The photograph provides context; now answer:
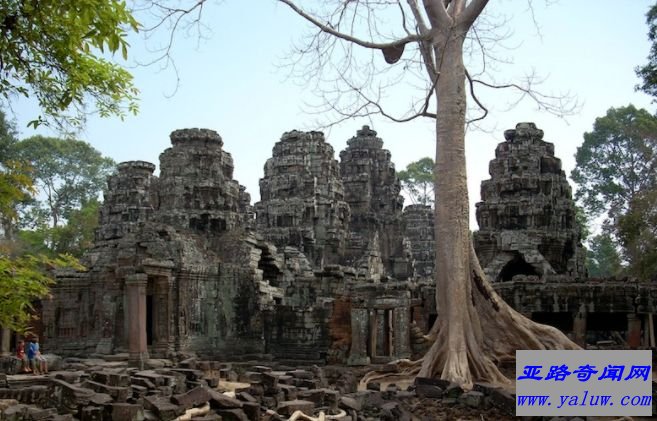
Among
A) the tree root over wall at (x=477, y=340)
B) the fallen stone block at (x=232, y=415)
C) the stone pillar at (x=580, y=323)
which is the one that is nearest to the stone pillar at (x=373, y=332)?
the stone pillar at (x=580, y=323)

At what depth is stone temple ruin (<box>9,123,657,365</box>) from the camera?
765 inches

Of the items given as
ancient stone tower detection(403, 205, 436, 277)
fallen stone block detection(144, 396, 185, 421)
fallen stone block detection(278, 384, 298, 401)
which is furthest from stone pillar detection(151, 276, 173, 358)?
ancient stone tower detection(403, 205, 436, 277)

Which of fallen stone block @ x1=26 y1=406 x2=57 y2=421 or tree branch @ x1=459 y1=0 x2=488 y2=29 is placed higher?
tree branch @ x1=459 y1=0 x2=488 y2=29

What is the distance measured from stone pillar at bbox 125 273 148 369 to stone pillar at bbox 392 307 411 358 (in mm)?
6384

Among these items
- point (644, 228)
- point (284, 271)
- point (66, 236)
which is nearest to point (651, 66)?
point (644, 228)

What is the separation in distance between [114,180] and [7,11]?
2825cm

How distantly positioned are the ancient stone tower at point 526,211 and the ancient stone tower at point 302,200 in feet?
22.0

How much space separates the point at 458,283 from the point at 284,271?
44.6 feet

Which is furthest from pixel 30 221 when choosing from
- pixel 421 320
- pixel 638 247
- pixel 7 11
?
pixel 7 11

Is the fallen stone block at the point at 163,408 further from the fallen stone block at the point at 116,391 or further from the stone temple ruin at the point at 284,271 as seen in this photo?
the stone temple ruin at the point at 284,271

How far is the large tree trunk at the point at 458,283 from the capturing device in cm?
1145

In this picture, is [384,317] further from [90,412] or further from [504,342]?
[90,412]

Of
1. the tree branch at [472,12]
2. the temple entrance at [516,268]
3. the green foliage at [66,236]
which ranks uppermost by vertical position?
the tree branch at [472,12]

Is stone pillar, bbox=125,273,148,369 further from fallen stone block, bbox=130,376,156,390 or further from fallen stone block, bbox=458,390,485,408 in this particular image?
fallen stone block, bbox=458,390,485,408
